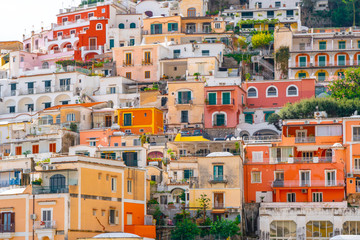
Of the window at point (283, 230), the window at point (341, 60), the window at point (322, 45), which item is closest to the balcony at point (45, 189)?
the window at point (283, 230)

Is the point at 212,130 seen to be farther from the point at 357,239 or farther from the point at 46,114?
the point at 357,239

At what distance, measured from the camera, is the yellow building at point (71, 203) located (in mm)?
59719

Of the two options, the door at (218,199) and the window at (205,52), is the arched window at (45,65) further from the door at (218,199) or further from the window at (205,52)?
the door at (218,199)

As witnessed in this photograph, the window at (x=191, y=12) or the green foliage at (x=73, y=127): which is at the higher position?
the window at (x=191, y=12)

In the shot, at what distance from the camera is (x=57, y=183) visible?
6159 cm

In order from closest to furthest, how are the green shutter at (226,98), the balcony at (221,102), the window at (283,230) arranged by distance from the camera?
1. the window at (283,230)
2. the balcony at (221,102)
3. the green shutter at (226,98)

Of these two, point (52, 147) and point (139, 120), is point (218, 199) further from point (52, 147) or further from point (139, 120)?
point (139, 120)

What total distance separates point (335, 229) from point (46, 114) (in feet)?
114

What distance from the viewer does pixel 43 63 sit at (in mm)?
112500

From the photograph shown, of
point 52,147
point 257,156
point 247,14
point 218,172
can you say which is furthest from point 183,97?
point 247,14

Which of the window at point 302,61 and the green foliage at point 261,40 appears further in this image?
the green foliage at point 261,40

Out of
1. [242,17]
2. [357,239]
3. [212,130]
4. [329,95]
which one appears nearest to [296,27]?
[242,17]

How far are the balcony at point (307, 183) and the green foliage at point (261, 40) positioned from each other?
35872 millimetres

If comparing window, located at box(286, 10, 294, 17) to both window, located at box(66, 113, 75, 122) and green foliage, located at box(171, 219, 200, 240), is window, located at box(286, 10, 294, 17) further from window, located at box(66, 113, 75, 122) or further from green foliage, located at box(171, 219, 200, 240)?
green foliage, located at box(171, 219, 200, 240)
